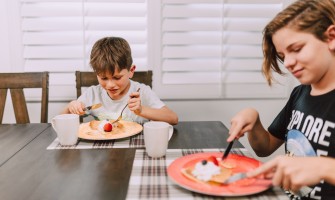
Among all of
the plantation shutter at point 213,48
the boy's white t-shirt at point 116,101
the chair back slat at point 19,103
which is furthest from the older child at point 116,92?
the plantation shutter at point 213,48

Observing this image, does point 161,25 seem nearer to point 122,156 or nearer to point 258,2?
point 258,2

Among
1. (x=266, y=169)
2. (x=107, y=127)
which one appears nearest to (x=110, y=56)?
(x=107, y=127)

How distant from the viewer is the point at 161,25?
203 cm

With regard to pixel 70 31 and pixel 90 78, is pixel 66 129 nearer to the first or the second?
pixel 90 78

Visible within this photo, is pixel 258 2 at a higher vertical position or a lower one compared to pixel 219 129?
higher

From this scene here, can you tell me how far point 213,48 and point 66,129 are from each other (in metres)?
1.17

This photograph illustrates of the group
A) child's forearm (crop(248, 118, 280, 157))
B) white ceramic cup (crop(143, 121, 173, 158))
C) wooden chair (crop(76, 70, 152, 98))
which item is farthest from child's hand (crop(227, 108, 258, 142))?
wooden chair (crop(76, 70, 152, 98))

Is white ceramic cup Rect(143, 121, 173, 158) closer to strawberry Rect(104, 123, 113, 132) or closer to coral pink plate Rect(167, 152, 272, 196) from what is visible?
coral pink plate Rect(167, 152, 272, 196)

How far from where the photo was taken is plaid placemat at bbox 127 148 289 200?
2.58 feet

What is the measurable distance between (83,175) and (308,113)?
744mm

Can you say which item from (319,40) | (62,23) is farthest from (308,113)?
(62,23)

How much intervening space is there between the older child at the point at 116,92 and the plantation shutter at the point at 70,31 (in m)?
0.35

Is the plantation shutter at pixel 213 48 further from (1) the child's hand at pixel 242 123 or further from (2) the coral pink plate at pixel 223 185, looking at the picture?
(2) the coral pink plate at pixel 223 185

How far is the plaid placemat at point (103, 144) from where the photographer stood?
3.85ft
